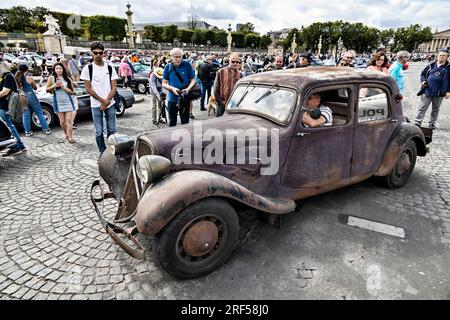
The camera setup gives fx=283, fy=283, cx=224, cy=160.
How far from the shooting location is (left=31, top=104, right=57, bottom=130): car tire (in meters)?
7.98

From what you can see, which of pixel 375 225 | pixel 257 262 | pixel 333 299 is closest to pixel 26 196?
pixel 257 262

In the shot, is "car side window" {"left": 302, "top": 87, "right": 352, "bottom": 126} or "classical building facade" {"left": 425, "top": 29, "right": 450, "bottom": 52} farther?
"classical building facade" {"left": 425, "top": 29, "right": 450, "bottom": 52}

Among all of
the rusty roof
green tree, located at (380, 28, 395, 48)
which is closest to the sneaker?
the rusty roof

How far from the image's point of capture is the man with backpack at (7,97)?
5.98 m

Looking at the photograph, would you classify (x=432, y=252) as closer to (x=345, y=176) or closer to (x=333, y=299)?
(x=345, y=176)

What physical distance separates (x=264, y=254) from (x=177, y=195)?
4.23 ft

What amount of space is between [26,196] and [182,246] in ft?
10.5

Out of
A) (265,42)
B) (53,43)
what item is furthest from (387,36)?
(53,43)

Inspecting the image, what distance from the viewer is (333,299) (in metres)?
2.51

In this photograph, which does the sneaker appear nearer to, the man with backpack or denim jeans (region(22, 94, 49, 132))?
the man with backpack

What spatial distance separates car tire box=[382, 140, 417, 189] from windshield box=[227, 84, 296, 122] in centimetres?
232

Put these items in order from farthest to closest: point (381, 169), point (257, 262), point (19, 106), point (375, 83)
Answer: point (19, 106) → point (381, 169) → point (375, 83) → point (257, 262)

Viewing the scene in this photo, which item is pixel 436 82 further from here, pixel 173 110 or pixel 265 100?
pixel 173 110

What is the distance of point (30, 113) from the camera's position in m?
7.65
